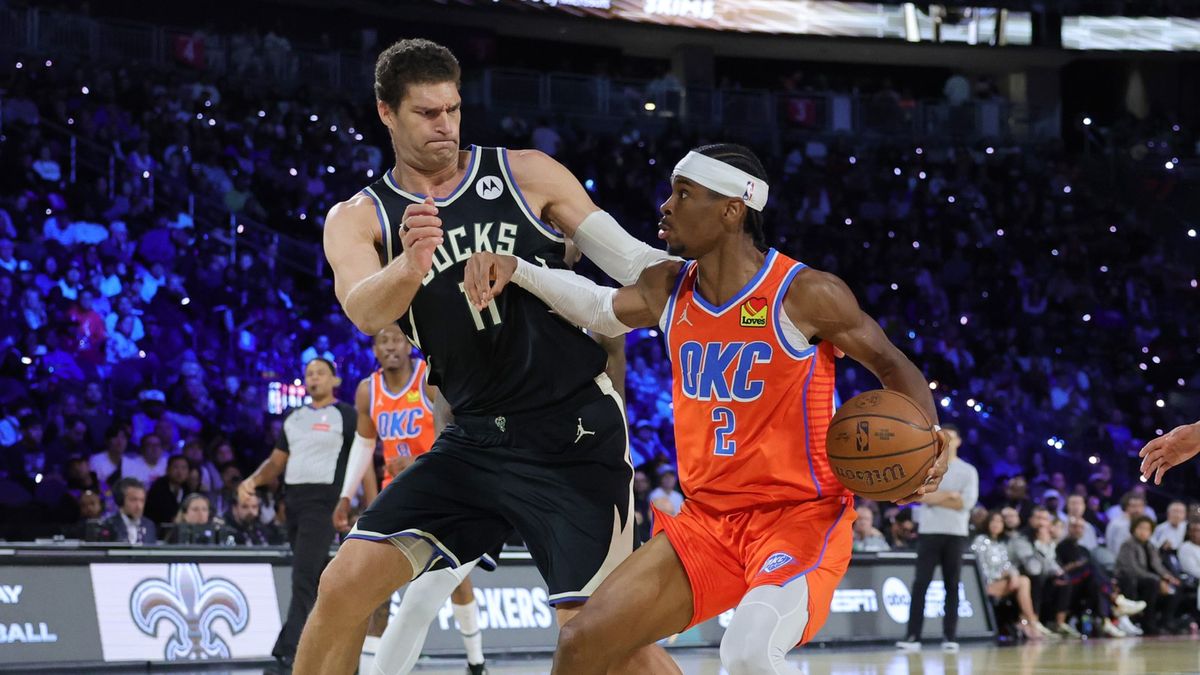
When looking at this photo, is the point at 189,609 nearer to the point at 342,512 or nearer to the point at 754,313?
the point at 342,512

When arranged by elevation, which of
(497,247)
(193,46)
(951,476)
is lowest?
(951,476)

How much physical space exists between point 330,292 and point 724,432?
12.8m

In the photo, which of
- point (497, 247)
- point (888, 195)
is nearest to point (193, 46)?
point (888, 195)

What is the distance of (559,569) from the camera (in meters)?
4.61

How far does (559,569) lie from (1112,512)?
1381cm

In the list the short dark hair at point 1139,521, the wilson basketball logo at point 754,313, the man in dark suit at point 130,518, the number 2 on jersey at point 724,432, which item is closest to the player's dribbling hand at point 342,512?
the man in dark suit at point 130,518

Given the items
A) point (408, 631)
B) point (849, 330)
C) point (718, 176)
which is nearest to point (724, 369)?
point (849, 330)

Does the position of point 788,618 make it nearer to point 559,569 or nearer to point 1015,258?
point 559,569

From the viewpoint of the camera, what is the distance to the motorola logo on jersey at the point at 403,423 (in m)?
8.62

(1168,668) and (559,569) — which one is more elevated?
(559,569)

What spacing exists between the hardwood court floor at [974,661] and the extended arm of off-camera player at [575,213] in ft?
17.3

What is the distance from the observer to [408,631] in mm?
5746

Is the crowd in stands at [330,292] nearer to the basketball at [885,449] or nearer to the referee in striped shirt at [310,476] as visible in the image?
the referee in striped shirt at [310,476]

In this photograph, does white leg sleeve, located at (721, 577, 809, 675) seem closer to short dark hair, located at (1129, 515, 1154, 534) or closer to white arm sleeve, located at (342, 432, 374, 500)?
white arm sleeve, located at (342, 432, 374, 500)
